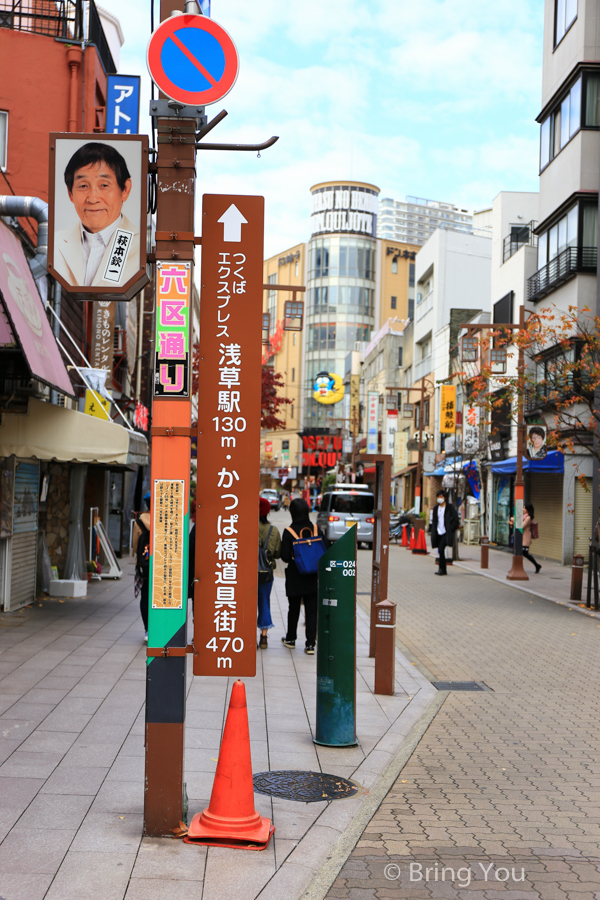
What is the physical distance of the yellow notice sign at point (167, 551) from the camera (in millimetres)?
5020

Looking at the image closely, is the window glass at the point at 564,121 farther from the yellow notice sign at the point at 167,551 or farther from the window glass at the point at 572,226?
the yellow notice sign at the point at 167,551

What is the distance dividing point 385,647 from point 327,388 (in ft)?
242

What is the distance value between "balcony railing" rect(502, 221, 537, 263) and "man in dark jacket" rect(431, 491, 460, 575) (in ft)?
54.0

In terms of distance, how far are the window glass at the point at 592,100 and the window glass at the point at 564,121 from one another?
1.15m

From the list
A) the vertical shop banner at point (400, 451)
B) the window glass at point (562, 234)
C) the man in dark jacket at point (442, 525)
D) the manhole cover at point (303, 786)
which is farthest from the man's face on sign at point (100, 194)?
the vertical shop banner at point (400, 451)

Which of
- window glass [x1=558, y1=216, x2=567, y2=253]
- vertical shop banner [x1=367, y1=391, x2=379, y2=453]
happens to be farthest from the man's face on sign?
vertical shop banner [x1=367, y1=391, x2=379, y2=453]

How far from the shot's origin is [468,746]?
7.45 m

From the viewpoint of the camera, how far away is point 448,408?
40.9 meters

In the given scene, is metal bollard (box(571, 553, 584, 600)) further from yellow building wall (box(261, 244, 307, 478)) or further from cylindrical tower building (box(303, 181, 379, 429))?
yellow building wall (box(261, 244, 307, 478))

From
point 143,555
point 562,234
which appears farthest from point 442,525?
point 143,555

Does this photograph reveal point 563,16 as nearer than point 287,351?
Yes

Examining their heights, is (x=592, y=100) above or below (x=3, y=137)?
above

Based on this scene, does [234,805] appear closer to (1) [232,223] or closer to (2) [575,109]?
(1) [232,223]

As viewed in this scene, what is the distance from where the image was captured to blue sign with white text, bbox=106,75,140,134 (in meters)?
17.5
